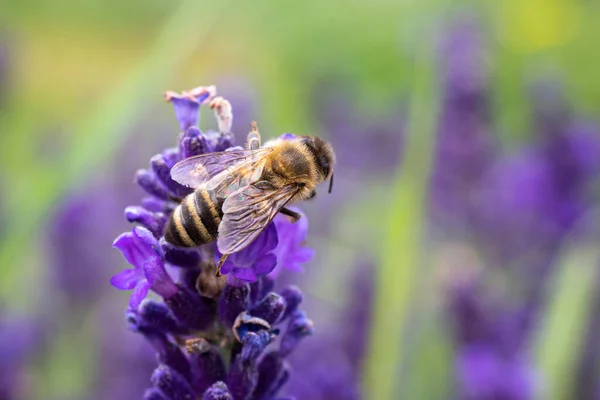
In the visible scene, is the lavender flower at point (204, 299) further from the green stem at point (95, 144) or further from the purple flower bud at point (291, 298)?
the green stem at point (95, 144)

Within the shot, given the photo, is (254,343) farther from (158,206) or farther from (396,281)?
(396,281)

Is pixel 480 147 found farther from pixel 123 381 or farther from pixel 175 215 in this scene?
pixel 175 215

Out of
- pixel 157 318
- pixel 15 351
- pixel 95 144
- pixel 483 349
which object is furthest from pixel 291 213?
pixel 15 351

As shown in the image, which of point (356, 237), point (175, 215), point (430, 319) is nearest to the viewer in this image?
point (175, 215)

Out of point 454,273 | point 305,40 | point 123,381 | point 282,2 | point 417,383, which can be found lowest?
point 123,381

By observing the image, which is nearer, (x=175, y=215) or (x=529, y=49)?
(x=175, y=215)

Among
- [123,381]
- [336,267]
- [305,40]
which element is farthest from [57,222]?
[305,40]

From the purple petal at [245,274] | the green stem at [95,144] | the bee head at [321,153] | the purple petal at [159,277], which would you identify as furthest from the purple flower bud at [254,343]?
the green stem at [95,144]
